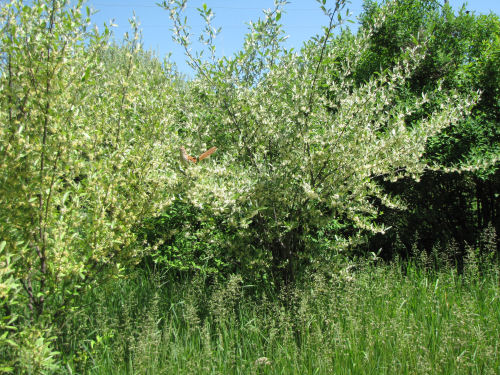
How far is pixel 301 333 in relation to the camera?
3.23 meters

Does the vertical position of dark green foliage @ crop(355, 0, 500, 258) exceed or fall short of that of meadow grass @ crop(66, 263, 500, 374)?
it exceeds it

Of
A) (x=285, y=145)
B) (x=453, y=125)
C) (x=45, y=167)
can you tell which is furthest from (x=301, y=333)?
(x=453, y=125)

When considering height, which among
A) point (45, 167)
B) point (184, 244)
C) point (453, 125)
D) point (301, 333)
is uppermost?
point (453, 125)

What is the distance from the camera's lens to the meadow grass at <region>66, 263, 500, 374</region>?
2.82 metres

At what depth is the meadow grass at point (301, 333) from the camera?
2819 mm

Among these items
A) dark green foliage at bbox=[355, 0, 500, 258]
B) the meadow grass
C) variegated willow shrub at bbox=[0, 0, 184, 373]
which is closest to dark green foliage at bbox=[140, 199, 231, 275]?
the meadow grass

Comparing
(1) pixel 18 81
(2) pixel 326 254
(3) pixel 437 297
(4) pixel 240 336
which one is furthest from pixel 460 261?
(1) pixel 18 81

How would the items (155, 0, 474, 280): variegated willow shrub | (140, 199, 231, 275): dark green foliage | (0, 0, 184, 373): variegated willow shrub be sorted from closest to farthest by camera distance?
(0, 0, 184, 373): variegated willow shrub → (155, 0, 474, 280): variegated willow shrub → (140, 199, 231, 275): dark green foliage

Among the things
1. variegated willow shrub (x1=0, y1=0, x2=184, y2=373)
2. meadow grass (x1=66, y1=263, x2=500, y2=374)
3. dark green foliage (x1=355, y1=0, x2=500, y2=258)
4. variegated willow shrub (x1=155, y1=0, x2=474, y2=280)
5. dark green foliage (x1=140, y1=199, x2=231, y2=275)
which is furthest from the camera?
dark green foliage (x1=355, y1=0, x2=500, y2=258)

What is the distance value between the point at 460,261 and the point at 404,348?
9.79 feet

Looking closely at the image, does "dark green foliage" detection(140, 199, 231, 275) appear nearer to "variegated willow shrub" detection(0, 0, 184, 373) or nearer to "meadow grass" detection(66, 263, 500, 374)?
"meadow grass" detection(66, 263, 500, 374)

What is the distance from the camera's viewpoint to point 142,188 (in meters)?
3.22

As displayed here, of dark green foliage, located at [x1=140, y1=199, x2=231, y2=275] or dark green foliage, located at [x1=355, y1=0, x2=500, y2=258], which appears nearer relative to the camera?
dark green foliage, located at [x1=140, y1=199, x2=231, y2=275]

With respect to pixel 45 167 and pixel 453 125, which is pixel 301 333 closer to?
pixel 45 167
